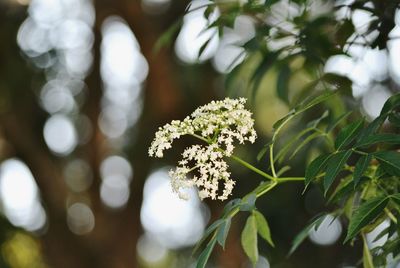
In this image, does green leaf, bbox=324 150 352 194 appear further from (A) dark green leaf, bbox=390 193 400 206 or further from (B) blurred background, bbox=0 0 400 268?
(B) blurred background, bbox=0 0 400 268

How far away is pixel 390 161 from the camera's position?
0.91 m

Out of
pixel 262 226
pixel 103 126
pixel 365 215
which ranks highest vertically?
pixel 365 215

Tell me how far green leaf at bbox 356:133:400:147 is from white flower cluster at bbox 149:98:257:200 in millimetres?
180

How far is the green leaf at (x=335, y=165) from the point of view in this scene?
91 cm

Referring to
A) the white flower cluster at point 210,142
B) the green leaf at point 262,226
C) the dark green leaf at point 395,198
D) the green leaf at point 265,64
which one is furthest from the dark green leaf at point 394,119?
the green leaf at point 265,64

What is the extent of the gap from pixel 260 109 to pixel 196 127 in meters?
3.76

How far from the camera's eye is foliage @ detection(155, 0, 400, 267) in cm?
93

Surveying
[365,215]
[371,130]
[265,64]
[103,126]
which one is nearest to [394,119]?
[371,130]

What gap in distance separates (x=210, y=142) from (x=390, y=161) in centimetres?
28

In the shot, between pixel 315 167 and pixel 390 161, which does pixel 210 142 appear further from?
pixel 390 161

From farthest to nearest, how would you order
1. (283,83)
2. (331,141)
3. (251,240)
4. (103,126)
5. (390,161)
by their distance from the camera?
(103,126) < (283,83) < (331,141) < (251,240) < (390,161)

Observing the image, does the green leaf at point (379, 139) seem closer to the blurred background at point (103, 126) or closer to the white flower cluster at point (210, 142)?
the white flower cluster at point (210, 142)

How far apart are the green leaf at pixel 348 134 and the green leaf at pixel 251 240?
0.88ft

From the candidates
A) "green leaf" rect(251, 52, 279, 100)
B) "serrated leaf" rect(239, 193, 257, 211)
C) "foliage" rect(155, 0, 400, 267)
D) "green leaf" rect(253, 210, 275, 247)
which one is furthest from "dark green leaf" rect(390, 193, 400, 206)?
"green leaf" rect(251, 52, 279, 100)
